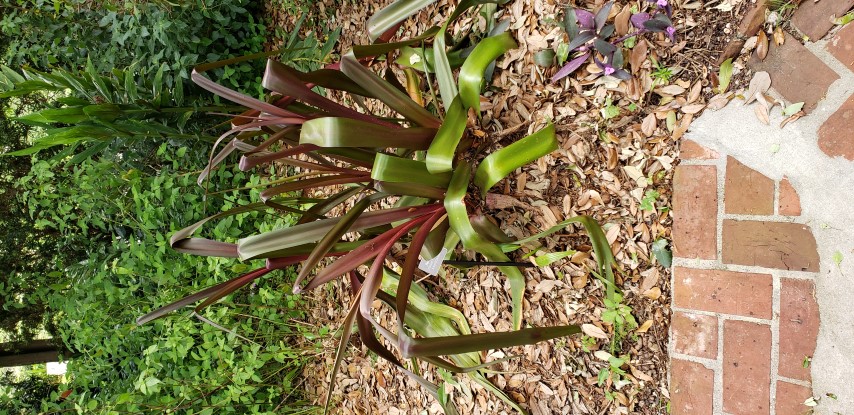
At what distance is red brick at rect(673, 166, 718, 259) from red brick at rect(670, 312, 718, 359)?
0.15 metres

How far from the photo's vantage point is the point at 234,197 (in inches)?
100

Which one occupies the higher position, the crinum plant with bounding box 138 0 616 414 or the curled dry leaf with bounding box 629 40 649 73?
the curled dry leaf with bounding box 629 40 649 73

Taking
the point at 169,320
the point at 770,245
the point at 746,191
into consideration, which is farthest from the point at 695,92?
the point at 169,320

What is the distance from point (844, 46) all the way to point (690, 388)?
2.70ft

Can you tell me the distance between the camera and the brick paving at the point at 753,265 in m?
1.15

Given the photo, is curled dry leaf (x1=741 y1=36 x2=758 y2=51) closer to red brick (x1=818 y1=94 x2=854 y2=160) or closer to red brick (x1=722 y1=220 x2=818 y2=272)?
red brick (x1=818 y1=94 x2=854 y2=160)

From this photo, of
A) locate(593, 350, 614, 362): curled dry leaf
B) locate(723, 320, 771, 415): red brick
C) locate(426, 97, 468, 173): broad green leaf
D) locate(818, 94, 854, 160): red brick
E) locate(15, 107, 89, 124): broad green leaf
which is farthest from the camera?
locate(15, 107, 89, 124): broad green leaf

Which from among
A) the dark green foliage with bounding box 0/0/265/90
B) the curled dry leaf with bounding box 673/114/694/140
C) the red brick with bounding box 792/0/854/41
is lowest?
the curled dry leaf with bounding box 673/114/694/140

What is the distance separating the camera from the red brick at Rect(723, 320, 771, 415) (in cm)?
121

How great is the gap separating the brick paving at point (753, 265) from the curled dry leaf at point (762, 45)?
11 millimetres

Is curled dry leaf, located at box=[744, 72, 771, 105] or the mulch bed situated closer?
curled dry leaf, located at box=[744, 72, 771, 105]

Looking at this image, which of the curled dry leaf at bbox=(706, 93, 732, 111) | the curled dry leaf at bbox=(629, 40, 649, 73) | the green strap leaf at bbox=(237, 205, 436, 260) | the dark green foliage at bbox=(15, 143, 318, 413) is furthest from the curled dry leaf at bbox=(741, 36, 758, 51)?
the dark green foliage at bbox=(15, 143, 318, 413)

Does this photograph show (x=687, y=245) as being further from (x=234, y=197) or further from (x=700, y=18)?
(x=234, y=197)

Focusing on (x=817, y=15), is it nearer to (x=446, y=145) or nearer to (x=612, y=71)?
(x=612, y=71)
